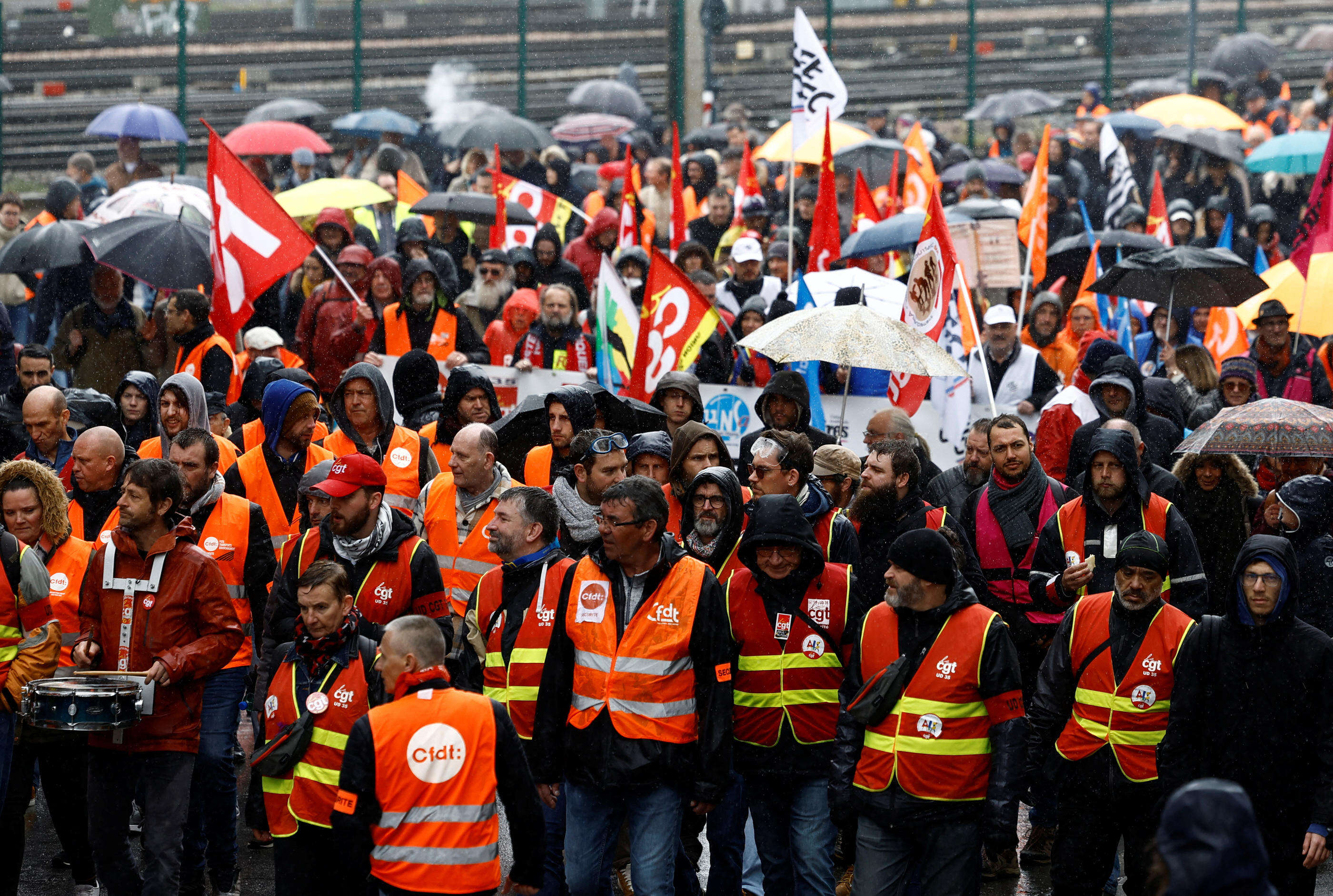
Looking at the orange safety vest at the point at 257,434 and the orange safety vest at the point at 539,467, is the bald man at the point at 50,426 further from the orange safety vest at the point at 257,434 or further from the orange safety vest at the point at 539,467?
the orange safety vest at the point at 539,467

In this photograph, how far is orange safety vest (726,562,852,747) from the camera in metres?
6.37

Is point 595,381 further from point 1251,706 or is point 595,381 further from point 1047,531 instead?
point 1251,706

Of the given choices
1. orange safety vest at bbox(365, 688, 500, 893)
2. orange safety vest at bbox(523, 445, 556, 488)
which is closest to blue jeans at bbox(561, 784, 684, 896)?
orange safety vest at bbox(365, 688, 500, 893)

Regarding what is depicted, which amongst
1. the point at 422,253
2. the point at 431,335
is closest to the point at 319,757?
the point at 431,335

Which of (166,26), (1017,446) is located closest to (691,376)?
(1017,446)

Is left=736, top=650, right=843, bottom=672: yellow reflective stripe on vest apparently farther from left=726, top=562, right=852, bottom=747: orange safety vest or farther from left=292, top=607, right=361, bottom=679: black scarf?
left=292, top=607, right=361, bottom=679: black scarf

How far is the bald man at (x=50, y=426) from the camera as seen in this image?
8477mm

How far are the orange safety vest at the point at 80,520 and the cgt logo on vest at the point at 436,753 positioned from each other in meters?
2.90

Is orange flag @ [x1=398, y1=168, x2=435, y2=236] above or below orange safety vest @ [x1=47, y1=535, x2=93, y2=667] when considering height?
above

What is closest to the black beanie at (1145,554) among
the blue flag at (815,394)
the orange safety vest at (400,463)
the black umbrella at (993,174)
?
the orange safety vest at (400,463)

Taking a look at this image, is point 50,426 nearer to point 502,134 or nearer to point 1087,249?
point 1087,249

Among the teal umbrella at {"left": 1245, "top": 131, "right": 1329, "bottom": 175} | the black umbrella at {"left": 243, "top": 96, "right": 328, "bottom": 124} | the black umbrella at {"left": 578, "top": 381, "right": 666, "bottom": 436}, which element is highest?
the black umbrella at {"left": 243, "top": 96, "right": 328, "bottom": 124}

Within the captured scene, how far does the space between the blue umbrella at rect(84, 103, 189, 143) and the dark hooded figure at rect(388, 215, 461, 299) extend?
5526 mm

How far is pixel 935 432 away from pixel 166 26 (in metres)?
19.9
